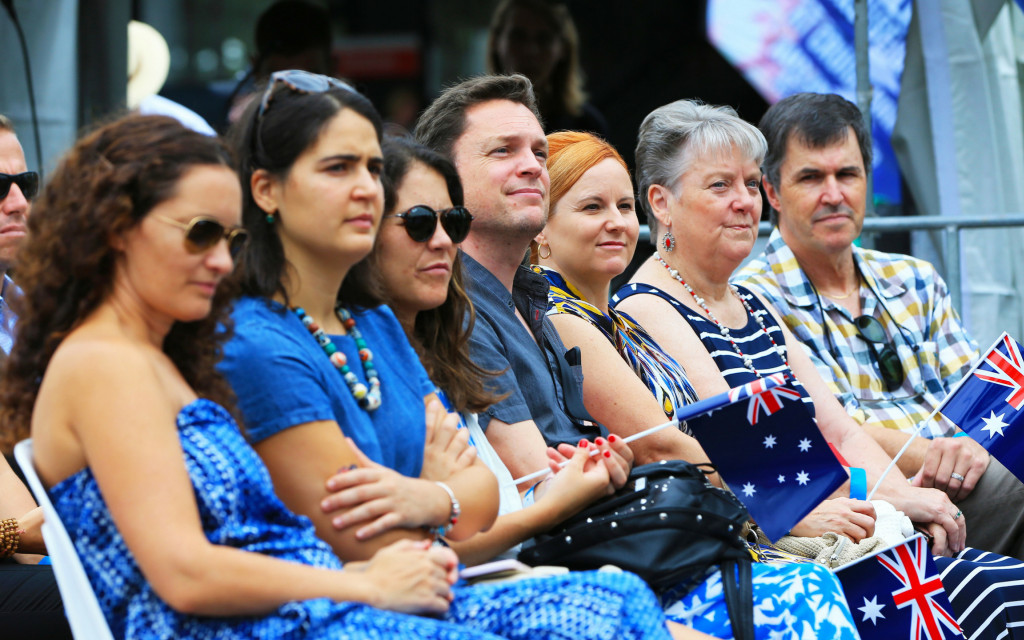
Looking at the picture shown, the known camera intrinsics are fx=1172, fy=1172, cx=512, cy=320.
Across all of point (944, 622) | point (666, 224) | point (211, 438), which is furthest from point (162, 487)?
point (666, 224)

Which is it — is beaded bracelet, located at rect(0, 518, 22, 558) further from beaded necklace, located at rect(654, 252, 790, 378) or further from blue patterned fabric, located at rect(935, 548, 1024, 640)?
blue patterned fabric, located at rect(935, 548, 1024, 640)

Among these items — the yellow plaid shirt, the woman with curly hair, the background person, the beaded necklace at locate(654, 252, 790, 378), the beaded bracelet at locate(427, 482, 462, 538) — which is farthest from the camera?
the background person

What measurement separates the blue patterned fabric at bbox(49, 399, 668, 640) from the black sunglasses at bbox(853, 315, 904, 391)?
2499 mm

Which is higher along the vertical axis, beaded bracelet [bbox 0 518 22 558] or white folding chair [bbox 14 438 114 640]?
white folding chair [bbox 14 438 114 640]

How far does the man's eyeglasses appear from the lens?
2.33 metres

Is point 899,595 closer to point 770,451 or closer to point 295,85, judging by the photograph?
point 770,451

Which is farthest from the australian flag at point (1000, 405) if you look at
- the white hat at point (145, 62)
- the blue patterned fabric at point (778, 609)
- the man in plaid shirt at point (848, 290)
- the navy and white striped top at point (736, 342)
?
the white hat at point (145, 62)

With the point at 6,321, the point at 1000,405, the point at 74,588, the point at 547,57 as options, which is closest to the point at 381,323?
the point at 74,588

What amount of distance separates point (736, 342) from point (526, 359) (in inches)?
40.7

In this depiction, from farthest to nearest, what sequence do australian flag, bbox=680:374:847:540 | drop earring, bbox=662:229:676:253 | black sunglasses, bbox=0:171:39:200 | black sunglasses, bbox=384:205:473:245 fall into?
drop earring, bbox=662:229:676:253 < black sunglasses, bbox=0:171:39:200 < australian flag, bbox=680:374:847:540 < black sunglasses, bbox=384:205:473:245

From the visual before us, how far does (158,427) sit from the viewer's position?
1863 millimetres

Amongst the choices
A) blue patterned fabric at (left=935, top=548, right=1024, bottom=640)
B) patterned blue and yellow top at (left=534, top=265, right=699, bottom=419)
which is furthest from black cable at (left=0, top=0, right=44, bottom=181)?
blue patterned fabric at (left=935, top=548, right=1024, bottom=640)

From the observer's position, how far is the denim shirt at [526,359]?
2.98 meters

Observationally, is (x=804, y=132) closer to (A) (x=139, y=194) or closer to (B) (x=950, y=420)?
(B) (x=950, y=420)
